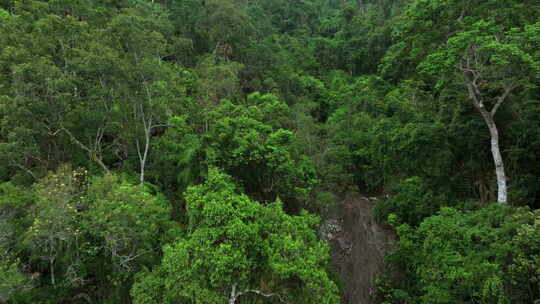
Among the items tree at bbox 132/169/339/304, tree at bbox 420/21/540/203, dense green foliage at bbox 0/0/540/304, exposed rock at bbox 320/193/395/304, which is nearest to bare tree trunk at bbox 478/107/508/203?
tree at bbox 420/21/540/203

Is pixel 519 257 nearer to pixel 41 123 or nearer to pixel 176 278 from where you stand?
pixel 176 278

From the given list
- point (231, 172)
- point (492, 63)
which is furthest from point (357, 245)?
point (492, 63)

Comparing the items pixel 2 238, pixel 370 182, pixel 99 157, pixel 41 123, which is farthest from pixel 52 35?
pixel 370 182

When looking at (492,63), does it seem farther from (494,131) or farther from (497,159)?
(497,159)

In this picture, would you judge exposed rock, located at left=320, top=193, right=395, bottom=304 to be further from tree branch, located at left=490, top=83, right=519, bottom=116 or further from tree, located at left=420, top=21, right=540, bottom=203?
tree branch, located at left=490, top=83, right=519, bottom=116

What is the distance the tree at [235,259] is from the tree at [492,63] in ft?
29.3

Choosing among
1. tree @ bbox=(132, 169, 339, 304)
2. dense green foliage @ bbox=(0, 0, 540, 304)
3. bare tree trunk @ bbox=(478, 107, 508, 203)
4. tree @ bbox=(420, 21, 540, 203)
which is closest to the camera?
tree @ bbox=(132, 169, 339, 304)

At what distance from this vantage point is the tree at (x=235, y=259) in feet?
27.4

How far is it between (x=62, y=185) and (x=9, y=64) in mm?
6536

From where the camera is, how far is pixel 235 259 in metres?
8.28

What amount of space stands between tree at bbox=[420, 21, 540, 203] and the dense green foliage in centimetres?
9

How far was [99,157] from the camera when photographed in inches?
627

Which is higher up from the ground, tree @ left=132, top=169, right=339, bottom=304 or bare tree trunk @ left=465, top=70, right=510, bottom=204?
bare tree trunk @ left=465, top=70, right=510, bottom=204

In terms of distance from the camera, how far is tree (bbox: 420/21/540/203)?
10688mm
